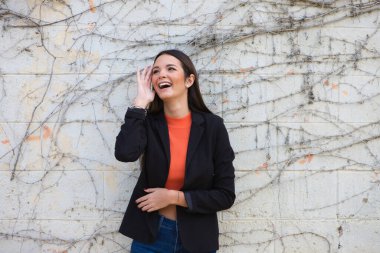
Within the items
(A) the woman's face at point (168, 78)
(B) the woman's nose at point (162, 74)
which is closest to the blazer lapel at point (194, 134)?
(A) the woman's face at point (168, 78)

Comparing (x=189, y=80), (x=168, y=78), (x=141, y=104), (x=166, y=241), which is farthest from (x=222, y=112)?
(x=166, y=241)

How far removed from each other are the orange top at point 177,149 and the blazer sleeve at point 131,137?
162 mm

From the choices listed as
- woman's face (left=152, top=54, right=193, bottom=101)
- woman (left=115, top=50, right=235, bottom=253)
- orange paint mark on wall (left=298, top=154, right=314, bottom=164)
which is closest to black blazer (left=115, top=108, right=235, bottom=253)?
woman (left=115, top=50, right=235, bottom=253)

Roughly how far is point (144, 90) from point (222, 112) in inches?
24.5

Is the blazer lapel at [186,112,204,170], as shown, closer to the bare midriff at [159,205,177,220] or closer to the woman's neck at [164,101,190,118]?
the woman's neck at [164,101,190,118]

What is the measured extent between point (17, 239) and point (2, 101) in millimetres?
834

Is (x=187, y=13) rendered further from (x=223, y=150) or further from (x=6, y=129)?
(x=6, y=129)

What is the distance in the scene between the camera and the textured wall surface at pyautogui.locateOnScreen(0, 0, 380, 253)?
2.57 meters

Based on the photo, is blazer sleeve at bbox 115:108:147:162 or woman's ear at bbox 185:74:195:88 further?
woman's ear at bbox 185:74:195:88

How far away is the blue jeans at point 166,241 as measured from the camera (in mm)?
2024

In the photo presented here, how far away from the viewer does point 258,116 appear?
2586mm

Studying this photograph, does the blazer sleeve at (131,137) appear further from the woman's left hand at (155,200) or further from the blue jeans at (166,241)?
the blue jeans at (166,241)

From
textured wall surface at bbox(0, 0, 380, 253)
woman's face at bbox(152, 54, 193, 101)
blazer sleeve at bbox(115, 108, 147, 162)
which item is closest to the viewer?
blazer sleeve at bbox(115, 108, 147, 162)

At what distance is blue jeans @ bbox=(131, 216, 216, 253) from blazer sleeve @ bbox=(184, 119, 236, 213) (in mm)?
124
